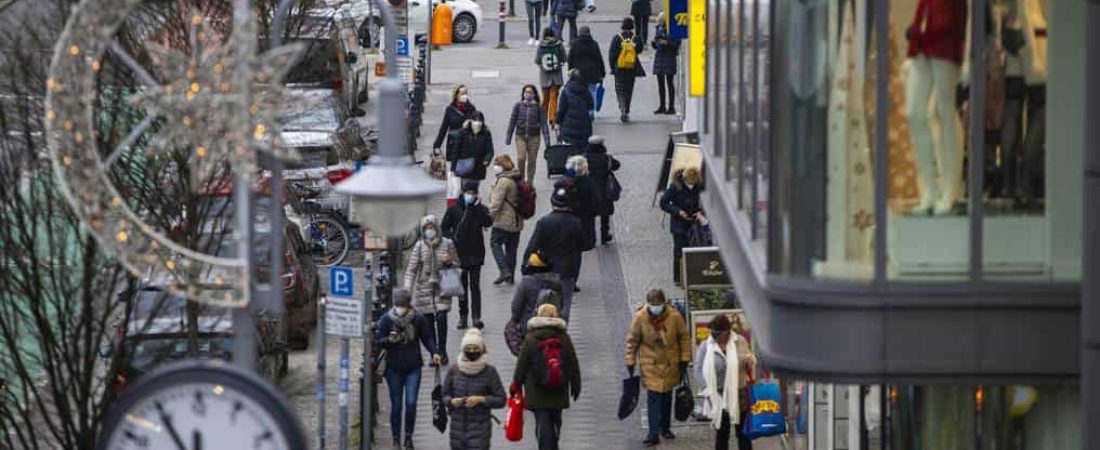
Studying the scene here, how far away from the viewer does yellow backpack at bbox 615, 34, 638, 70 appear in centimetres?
4138

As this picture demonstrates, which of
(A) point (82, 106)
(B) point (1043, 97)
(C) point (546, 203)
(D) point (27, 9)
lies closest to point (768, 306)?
(B) point (1043, 97)

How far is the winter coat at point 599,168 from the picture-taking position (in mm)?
31469

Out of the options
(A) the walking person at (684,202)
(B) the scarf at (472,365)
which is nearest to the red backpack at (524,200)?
(A) the walking person at (684,202)

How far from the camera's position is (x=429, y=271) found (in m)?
25.8

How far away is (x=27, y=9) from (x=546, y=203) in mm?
15269

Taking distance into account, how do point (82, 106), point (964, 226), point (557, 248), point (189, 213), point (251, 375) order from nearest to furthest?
point (251, 375) < point (82, 106) < point (964, 226) < point (189, 213) < point (557, 248)

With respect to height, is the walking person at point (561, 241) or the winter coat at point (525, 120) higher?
the winter coat at point (525, 120)

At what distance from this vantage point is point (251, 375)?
10961mm

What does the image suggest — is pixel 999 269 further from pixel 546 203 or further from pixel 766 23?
pixel 546 203

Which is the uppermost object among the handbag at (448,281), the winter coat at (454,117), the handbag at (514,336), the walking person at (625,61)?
the walking person at (625,61)

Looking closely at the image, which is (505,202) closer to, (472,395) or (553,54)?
(472,395)

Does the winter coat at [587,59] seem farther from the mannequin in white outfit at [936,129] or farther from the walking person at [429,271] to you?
the mannequin in white outfit at [936,129]

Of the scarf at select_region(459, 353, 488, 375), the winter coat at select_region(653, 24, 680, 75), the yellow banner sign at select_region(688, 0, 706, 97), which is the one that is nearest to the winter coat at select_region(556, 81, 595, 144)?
the yellow banner sign at select_region(688, 0, 706, 97)

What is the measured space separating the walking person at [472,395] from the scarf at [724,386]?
1.91 metres
